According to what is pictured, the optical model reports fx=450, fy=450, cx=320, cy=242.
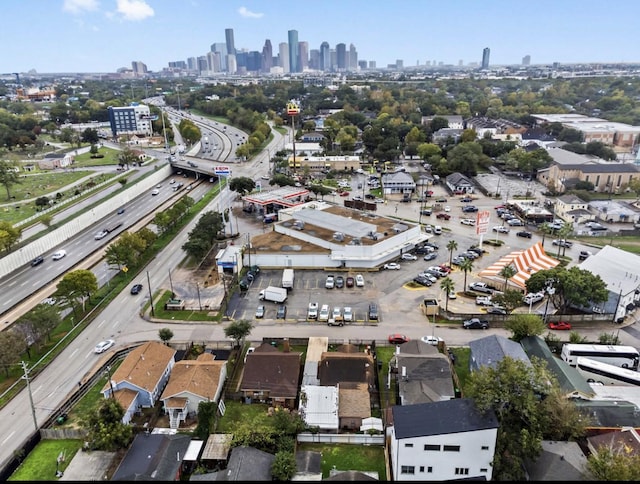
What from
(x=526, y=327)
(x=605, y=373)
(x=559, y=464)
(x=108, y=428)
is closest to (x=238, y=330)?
(x=108, y=428)

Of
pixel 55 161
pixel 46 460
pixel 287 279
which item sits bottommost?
pixel 46 460

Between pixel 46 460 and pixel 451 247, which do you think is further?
pixel 451 247

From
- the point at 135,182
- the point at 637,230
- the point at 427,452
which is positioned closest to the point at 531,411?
the point at 427,452

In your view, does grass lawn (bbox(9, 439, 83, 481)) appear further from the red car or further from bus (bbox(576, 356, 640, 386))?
the red car

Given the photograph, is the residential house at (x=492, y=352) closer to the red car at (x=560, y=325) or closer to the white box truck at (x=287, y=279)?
the red car at (x=560, y=325)

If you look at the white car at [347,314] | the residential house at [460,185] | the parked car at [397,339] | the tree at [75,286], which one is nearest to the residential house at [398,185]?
the residential house at [460,185]

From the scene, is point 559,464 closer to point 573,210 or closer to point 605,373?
point 605,373

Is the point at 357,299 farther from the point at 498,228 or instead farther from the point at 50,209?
the point at 50,209
